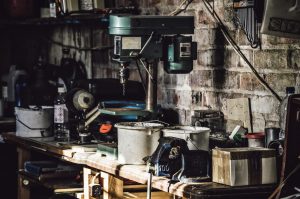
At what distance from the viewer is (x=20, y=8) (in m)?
6.00

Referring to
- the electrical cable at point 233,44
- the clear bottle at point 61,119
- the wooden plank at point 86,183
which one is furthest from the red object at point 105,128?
the electrical cable at point 233,44

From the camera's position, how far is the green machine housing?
152 inches

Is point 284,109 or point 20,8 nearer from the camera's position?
point 284,109

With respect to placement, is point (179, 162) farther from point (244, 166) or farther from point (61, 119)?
point (61, 119)

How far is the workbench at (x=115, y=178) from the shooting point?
9.63ft

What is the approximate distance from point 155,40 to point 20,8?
2355 millimetres

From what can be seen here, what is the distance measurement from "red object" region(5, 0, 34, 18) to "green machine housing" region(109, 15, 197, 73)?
2.23m

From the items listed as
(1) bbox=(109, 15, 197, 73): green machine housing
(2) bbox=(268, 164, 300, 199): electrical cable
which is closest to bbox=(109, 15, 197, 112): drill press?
(1) bbox=(109, 15, 197, 73): green machine housing

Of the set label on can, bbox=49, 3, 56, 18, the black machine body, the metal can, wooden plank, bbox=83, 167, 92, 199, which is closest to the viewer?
the black machine body

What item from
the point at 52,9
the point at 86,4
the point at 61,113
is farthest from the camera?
the point at 52,9

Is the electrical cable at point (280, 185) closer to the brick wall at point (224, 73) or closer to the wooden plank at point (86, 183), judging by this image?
the brick wall at point (224, 73)

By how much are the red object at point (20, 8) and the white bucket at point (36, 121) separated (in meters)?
1.48

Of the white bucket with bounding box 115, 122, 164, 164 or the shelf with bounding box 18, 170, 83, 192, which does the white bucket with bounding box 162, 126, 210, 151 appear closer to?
the white bucket with bounding box 115, 122, 164, 164

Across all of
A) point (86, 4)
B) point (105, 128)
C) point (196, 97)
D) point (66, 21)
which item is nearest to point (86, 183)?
point (105, 128)
